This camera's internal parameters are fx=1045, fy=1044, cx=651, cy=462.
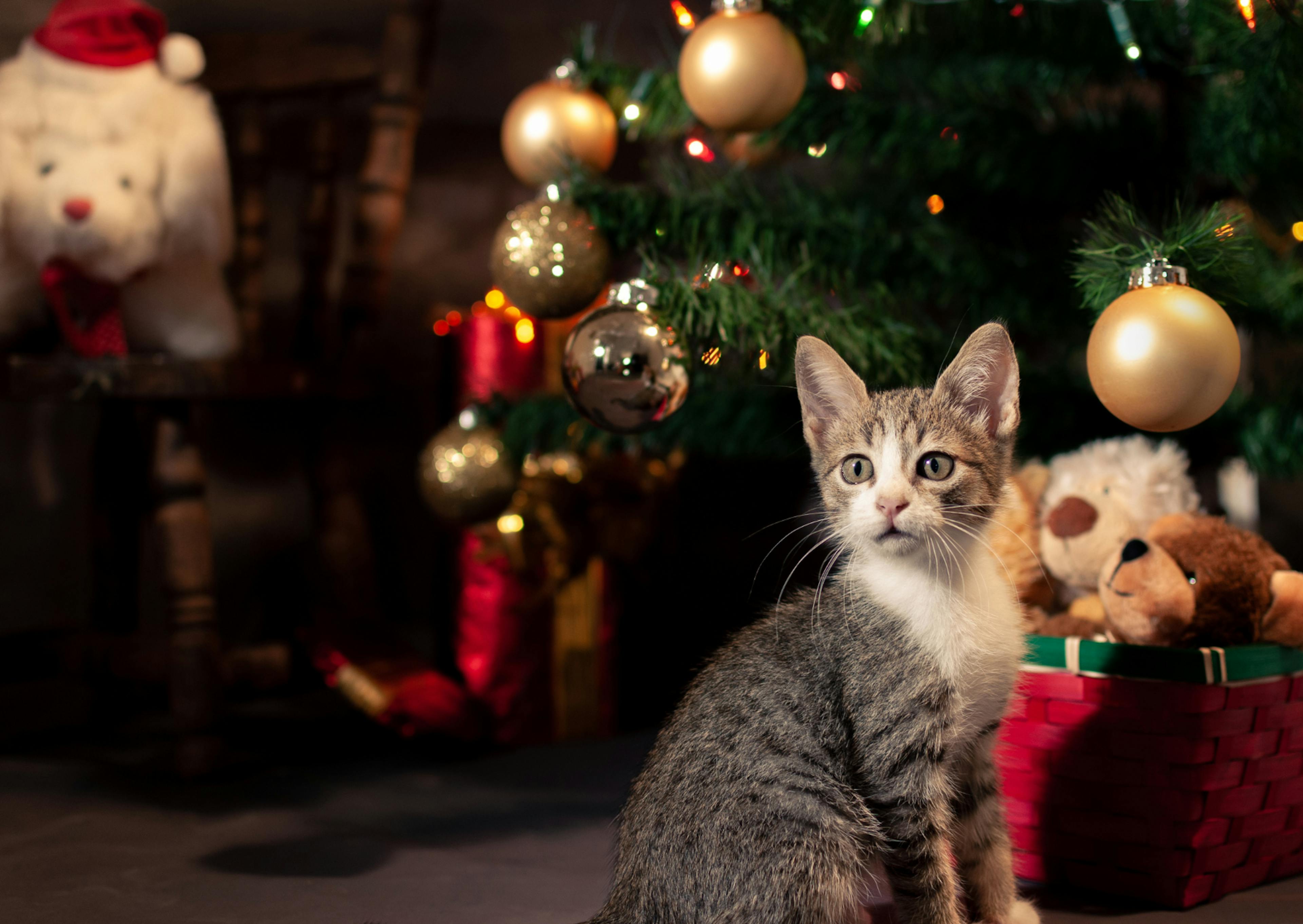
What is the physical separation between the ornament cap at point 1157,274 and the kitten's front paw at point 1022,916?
0.50 m

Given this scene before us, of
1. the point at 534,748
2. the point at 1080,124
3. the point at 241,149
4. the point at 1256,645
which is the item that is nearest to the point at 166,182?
the point at 241,149

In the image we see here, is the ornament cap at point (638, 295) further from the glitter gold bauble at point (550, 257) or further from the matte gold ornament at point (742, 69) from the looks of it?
the matte gold ornament at point (742, 69)

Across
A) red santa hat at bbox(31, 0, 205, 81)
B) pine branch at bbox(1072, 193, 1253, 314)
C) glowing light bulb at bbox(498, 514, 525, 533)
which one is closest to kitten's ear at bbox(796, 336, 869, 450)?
pine branch at bbox(1072, 193, 1253, 314)

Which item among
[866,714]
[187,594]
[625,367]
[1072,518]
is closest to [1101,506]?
[1072,518]

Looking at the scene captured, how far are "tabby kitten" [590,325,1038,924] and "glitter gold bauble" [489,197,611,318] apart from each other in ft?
0.96

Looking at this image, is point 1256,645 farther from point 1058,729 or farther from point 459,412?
point 459,412

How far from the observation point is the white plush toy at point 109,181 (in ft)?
4.26

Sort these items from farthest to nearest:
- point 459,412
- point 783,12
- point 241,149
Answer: point 241,149 → point 459,412 → point 783,12

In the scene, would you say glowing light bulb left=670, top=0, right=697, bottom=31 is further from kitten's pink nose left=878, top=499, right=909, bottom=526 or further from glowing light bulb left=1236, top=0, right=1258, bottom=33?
kitten's pink nose left=878, top=499, right=909, bottom=526

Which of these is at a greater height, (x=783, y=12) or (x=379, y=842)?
(x=783, y=12)

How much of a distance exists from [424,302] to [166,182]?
1.93 feet

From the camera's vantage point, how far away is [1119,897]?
0.90m

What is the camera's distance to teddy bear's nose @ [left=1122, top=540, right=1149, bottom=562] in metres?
0.89

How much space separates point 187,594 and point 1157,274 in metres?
1.14
